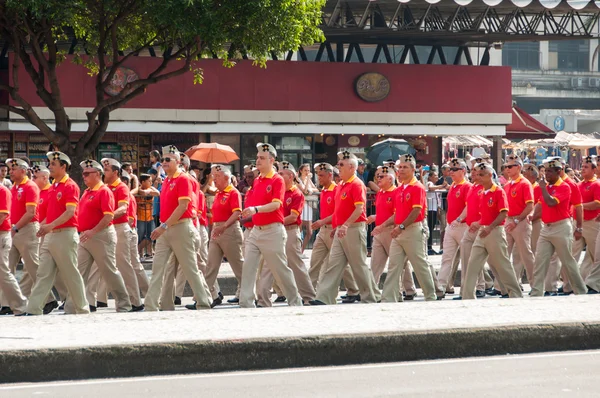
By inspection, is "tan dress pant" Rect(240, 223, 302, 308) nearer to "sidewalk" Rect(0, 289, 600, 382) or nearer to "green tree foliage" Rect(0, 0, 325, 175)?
"sidewalk" Rect(0, 289, 600, 382)

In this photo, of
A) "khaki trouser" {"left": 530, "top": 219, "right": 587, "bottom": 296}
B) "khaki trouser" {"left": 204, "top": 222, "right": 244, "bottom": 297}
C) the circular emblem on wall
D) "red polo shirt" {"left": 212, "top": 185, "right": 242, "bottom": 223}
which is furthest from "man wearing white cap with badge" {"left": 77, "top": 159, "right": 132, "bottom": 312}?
the circular emblem on wall

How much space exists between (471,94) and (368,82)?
11.8 feet

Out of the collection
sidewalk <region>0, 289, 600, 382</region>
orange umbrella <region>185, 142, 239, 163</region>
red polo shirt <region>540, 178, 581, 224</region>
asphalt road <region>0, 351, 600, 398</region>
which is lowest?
asphalt road <region>0, 351, 600, 398</region>

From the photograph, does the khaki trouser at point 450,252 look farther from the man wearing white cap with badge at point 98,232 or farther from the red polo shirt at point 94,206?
the red polo shirt at point 94,206

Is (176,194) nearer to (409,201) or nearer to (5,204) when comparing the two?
(5,204)

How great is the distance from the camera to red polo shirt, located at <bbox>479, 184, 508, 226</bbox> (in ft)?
45.9

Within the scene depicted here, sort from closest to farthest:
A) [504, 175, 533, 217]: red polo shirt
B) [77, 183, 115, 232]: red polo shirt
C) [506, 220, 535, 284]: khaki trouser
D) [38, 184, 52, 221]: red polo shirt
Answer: [77, 183, 115, 232]: red polo shirt < [38, 184, 52, 221]: red polo shirt < [504, 175, 533, 217]: red polo shirt < [506, 220, 535, 284]: khaki trouser

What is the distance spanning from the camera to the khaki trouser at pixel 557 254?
14.6 metres

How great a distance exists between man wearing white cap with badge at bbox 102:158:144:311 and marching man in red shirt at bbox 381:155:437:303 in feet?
10.3

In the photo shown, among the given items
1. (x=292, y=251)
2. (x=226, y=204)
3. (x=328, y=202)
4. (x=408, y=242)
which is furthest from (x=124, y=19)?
(x=408, y=242)

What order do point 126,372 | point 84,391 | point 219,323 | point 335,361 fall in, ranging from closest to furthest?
1. point 84,391
2. point 126,372
3. point 335,361
4. point 219,323

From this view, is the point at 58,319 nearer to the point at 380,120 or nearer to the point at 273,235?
the point at 273,235

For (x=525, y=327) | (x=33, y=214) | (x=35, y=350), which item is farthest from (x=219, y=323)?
(x=33, y=214)

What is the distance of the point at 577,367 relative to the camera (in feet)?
30.3
